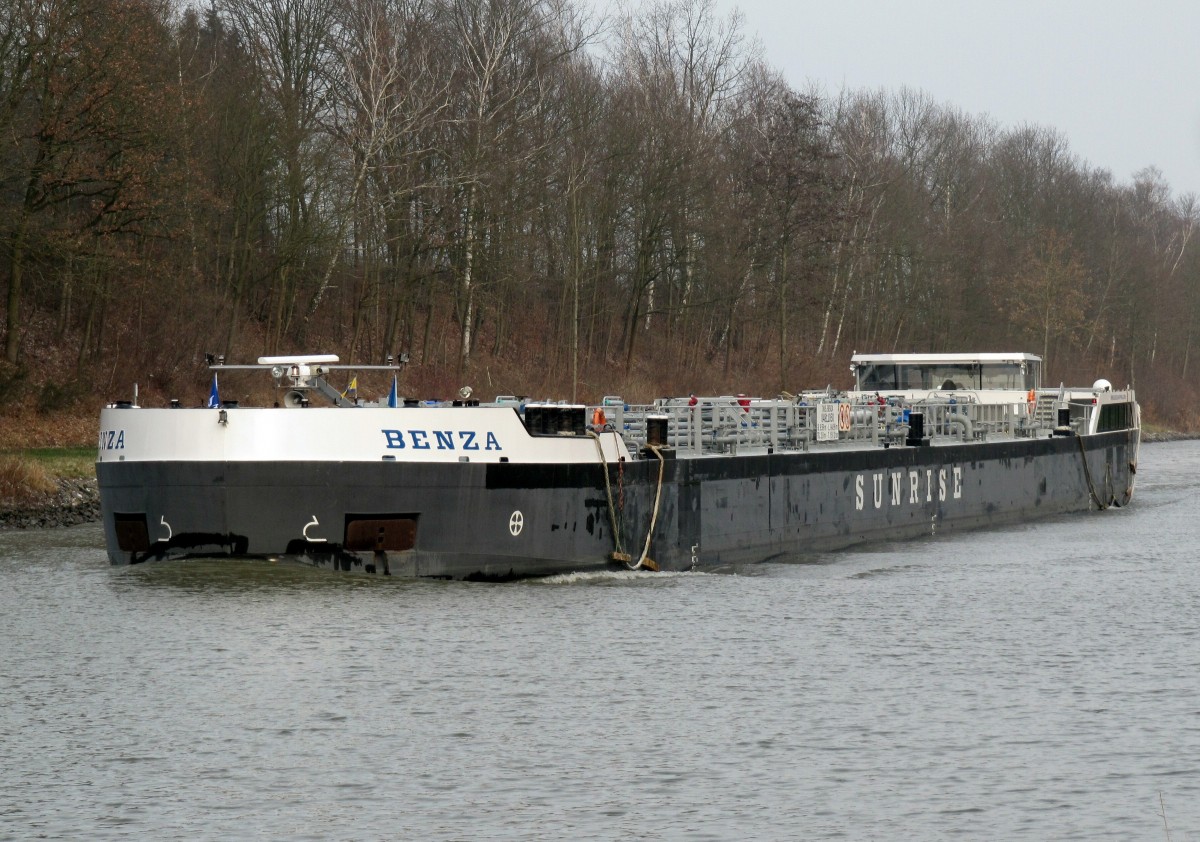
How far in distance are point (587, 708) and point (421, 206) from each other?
111 feet

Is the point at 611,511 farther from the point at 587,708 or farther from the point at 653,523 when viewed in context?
the point at 587,708

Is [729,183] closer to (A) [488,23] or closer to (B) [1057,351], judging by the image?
(A) [488,23]

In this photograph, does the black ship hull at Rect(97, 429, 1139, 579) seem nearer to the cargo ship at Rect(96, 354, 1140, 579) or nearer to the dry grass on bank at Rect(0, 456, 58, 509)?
the cargo ship at Rect(96, 354, 1140, 579)

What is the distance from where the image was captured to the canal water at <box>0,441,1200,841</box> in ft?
34.0

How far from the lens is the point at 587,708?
13094mm

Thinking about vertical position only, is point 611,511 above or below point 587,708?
above

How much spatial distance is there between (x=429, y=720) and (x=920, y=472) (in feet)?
56.5

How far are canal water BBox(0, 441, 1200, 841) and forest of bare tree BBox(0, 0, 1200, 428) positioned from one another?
1558cm

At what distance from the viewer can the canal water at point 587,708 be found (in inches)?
408

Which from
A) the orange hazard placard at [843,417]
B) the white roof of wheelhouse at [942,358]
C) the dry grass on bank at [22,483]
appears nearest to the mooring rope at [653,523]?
the orange hazard placard at [843,417]

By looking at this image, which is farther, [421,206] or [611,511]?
[421,206]

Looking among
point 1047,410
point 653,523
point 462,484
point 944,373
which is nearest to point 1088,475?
point 1047,410

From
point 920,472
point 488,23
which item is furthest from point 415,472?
point 488,23

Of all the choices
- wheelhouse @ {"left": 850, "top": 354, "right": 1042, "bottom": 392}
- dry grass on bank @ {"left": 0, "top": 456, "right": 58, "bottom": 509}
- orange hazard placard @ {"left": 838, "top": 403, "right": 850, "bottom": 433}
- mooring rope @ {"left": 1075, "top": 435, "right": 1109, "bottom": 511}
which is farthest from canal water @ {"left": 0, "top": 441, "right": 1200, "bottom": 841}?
mooring rope @ {"left": 1075, "top": 435, "right": 1109, "bottom": 511}
